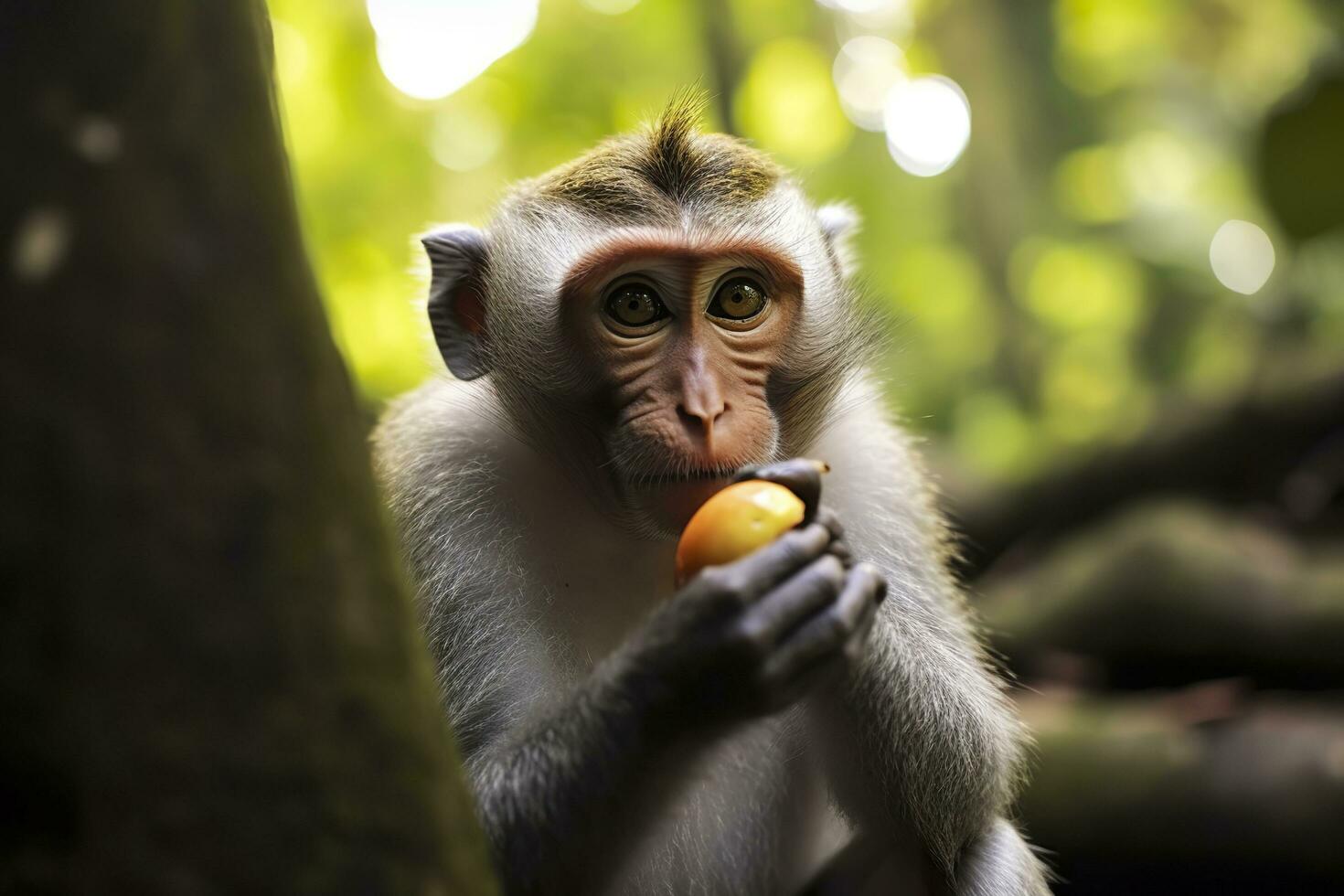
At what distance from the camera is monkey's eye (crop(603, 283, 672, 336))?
2906 millimetres

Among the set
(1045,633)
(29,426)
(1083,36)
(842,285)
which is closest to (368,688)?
(29,426)

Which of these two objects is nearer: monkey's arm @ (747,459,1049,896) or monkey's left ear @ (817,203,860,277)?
monkey's arm @ (747,459,1049,896)

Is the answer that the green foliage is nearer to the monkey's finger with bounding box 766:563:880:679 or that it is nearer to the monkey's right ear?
the monkey's right ear

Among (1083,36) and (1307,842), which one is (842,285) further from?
(1083,36)

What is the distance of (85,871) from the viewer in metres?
1.24

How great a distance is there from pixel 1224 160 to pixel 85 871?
15029mm

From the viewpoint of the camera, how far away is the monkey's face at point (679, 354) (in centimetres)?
265

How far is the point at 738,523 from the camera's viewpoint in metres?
2.23

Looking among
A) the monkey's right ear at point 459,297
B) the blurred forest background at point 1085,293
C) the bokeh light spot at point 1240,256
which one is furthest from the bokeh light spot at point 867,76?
the monkey's right ear at point 459,297

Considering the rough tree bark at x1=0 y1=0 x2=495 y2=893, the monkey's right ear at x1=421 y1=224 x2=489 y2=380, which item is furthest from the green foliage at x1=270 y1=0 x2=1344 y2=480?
the rough tree bark at x1=0 y1=0 x2=495 y2=893

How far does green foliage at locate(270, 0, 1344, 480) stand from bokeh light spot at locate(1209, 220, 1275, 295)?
12.2 inches

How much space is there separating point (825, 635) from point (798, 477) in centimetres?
31

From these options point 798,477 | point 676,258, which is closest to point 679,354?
point 676,258

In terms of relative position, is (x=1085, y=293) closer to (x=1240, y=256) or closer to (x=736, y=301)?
(x=1240, y=256)
